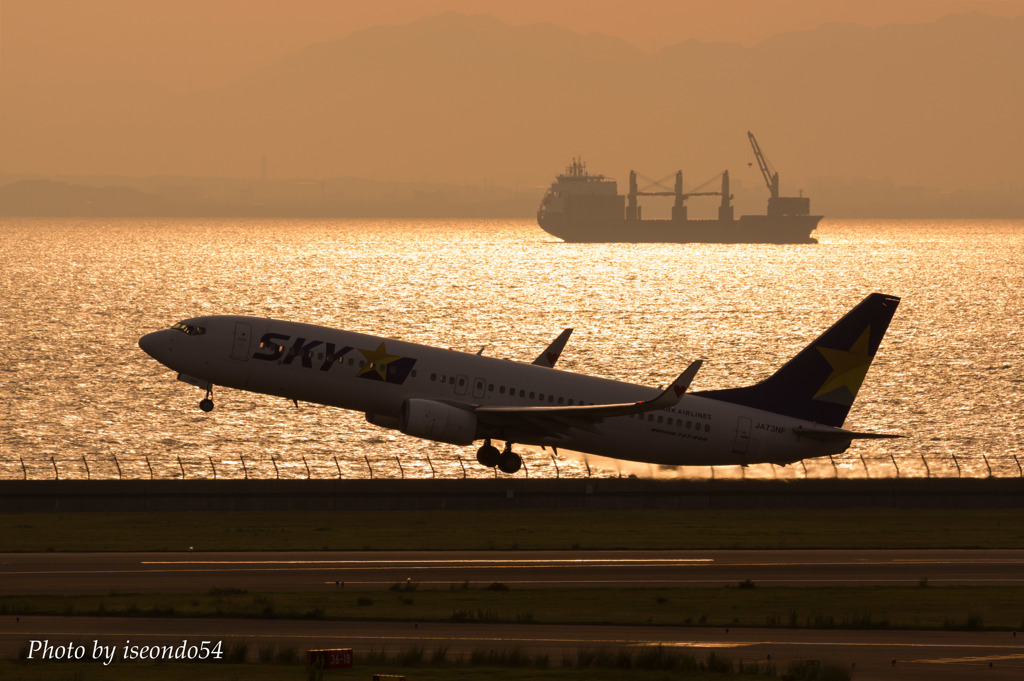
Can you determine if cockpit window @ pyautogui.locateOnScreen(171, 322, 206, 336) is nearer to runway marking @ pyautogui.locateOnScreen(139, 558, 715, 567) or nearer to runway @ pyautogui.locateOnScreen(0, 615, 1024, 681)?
runway marking @ pyautogui.locateOnScreen(139, 558, 715, 567)

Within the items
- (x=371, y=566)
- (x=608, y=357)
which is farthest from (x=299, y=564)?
(x=608, y=357)

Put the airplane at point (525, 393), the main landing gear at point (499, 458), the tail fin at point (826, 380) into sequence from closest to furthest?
the airplane at point (525, 393) → the main landing gear at point (499, 458) → the tail fin at point (826, 380)

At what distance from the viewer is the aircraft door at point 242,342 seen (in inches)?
2347

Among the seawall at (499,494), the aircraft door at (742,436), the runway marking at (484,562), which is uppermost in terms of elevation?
the aircraft door at (742,436)

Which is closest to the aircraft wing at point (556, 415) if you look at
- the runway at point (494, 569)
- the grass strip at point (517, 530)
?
the grass strip at point (517, 530)

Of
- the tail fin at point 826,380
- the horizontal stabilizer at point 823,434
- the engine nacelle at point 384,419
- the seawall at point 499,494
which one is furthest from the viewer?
the seawall at point 499,494

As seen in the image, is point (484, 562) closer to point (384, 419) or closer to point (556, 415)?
point (556, 415)

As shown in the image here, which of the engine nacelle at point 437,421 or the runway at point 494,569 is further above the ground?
the engine nacelle at point 437,421

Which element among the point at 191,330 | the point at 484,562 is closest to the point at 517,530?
the point at 484,562

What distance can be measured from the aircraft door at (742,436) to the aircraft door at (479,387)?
12822 millimetres

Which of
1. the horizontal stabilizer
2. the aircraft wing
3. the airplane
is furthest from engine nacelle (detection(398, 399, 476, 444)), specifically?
the horizontal stabilizer

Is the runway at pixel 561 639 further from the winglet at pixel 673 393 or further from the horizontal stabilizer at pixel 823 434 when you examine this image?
the horizontal stabilizer at pixel 823 434

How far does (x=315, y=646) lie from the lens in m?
37.9

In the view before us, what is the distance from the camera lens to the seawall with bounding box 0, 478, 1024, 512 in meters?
72.4
